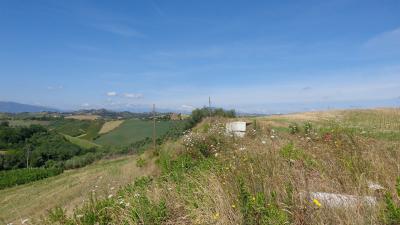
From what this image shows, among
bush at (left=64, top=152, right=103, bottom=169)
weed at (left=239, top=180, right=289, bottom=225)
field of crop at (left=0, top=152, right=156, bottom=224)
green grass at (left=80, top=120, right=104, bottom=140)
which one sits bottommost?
bush at (left=64, top=152, right=103, bottom=169)

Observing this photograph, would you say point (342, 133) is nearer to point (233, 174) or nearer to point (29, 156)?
point (233, 174)

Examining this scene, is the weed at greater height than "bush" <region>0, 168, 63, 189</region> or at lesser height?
greater

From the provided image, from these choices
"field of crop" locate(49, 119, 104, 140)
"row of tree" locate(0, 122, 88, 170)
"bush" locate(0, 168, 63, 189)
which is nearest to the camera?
"bush" locate(0, 168, 63, 189)

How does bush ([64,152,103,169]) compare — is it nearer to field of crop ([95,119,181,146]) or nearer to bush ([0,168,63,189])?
bush ([0,168,63,189])

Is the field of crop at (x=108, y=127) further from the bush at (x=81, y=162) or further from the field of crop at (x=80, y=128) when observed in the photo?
the bush at (x=81, y=162)

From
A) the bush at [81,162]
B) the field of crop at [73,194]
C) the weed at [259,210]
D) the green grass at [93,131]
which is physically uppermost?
the weed at [259,210]

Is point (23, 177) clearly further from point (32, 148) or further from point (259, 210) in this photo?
point (259, 210)

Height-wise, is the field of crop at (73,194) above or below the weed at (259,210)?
below

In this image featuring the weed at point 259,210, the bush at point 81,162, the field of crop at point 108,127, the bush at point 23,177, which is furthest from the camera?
the field of crop at point 108,127

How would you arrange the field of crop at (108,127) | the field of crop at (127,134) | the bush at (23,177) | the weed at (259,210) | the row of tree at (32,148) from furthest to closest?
the field of crop at (108,127), the field of crop at (127,134), the row of tree at (32,148), the bush at (23,177), the weed at (259,210)

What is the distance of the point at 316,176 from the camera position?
4230 millimetres

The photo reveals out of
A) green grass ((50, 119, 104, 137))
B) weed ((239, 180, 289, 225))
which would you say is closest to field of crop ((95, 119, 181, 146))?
green grass ((50, 119, 104, 137))

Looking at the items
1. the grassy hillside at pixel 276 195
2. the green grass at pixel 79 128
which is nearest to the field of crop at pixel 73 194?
the grassy hillside at pixel 276 195

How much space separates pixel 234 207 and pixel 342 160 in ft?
6.70
